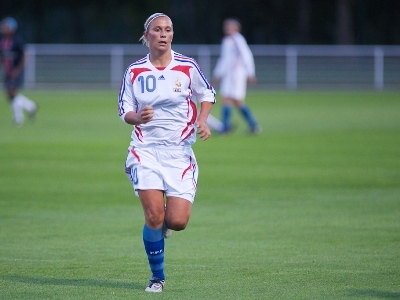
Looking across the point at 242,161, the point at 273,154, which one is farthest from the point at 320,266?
the point at 273,154

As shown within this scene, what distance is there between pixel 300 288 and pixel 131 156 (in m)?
1.66

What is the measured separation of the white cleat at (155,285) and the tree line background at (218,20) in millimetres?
36778

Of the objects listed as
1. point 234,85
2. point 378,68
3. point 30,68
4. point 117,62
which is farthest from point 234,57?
point 30,68

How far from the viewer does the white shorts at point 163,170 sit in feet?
22.9

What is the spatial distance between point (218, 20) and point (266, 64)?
18.2 ft

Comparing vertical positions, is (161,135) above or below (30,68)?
above

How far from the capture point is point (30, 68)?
3909cm

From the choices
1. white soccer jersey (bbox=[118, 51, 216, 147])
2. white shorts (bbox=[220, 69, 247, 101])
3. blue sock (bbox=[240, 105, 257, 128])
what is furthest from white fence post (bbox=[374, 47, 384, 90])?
white soccer jersey (bbox=[118, 51, 216, 147])

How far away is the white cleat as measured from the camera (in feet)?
22.8

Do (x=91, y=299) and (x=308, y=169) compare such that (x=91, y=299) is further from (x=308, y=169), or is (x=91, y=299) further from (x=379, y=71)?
(x=379, y=71)

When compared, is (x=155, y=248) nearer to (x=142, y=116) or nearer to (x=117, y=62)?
(x=142, y=116)

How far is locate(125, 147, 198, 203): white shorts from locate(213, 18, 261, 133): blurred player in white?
518 inches

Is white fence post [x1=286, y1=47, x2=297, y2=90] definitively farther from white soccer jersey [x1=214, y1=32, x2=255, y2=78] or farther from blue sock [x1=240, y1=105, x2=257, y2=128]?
blue sock [x1=240, y1=105, x2=257, y2=128]

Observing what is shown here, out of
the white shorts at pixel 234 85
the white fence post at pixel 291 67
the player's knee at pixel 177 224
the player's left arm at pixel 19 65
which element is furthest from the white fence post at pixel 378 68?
the player's knee at pixel 177 224
